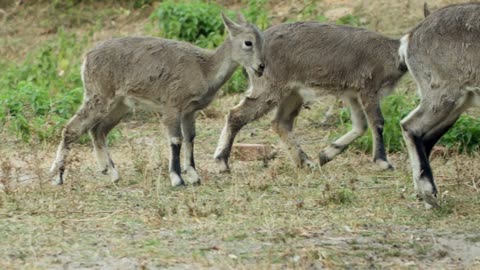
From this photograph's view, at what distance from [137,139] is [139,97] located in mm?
2488

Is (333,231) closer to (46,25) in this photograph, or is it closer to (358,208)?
(358,208)

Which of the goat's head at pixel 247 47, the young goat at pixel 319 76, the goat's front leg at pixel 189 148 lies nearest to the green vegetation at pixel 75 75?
the young goat at pixel 319 76

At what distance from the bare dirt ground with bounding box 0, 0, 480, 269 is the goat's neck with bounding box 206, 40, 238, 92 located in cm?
87

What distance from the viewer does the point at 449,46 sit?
9.23 meters

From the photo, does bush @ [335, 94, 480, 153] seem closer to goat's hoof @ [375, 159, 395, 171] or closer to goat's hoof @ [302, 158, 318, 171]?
goat's hoof @ [375, 159, 395, 171]

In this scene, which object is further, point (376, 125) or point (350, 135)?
point (350, 135)

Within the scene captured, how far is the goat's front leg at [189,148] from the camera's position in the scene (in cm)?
1018

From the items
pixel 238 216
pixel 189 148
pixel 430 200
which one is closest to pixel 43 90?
pixel 189 148

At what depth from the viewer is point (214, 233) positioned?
26.7 ft

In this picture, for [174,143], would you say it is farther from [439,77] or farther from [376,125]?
[439,77]

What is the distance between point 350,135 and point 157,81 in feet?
7.08

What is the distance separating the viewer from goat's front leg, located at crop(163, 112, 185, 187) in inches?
394

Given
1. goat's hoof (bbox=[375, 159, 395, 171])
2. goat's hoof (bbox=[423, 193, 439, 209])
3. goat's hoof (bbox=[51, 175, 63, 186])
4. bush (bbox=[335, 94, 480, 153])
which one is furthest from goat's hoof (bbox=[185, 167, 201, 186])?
bush (bbox=[335, 94, 480, 153])

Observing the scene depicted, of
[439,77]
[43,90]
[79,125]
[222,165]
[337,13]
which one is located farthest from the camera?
[337,13]
